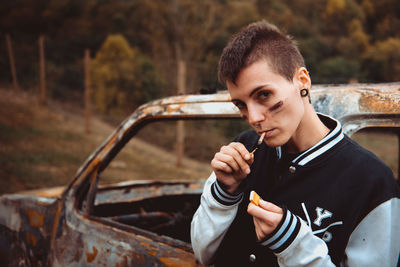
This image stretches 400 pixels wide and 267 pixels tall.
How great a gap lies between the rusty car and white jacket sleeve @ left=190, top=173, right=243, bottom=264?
21cm

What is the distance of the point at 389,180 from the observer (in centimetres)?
103

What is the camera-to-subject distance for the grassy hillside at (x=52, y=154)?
6.16 meters

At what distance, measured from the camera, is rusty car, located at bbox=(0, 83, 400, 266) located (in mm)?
1282

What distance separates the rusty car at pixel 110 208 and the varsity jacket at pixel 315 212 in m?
0.17

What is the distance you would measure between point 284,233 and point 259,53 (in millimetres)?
608

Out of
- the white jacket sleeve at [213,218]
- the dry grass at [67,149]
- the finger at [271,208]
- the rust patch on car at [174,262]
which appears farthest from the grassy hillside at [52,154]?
the finger at [271,208]

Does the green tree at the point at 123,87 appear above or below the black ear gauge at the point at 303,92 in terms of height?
below

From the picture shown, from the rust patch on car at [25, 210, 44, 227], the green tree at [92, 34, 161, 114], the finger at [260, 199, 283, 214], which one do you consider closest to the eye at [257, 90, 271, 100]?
the finger at [260, 199, 283, 214]

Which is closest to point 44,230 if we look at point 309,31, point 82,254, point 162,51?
point 82,254

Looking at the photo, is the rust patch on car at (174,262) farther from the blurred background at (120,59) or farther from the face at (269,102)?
the blurred background at (120,59)

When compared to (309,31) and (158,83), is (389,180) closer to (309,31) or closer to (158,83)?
(158,83)

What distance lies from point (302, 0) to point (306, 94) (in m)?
30.4

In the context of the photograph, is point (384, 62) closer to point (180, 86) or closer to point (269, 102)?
point (180, 86)

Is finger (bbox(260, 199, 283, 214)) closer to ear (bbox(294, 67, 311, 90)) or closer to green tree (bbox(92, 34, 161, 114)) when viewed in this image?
ear (bbox(294, 67, 311, 90))
